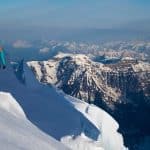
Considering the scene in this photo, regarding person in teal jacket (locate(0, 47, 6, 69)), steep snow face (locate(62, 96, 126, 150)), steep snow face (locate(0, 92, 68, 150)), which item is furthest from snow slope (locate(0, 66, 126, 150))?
steep snow face (locate(0, 92, 68, 150))

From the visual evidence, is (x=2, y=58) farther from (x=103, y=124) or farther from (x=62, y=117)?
(x=103, y=124)

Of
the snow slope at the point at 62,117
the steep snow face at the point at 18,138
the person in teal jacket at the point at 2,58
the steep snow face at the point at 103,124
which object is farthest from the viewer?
the steep snow face at the point at 103,124

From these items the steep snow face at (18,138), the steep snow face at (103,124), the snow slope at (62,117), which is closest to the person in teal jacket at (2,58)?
the snow slope at (62,117)

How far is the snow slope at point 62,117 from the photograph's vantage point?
20953mm

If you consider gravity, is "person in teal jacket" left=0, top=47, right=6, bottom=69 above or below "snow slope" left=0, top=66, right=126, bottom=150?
above

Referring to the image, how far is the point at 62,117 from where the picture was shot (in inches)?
910

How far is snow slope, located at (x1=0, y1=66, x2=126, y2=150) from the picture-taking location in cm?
2095

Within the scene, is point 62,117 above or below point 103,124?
above

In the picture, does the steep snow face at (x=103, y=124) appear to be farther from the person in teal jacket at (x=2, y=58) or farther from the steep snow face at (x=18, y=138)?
the steep snow face at (x=18, y=138)

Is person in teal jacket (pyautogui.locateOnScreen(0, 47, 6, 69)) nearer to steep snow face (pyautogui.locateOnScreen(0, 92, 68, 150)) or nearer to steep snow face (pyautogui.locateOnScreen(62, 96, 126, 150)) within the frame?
steep snow face (pyautogui.locateOnScreen(62, 96, 126, 150))

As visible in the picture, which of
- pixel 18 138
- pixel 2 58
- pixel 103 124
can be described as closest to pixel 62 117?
pixel 2 58

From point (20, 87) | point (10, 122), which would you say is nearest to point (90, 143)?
point (20, 87)

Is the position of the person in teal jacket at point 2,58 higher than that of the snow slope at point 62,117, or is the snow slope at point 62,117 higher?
the person in teal jacket at point 2,58

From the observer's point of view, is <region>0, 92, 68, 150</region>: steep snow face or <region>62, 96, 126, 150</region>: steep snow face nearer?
<region>0, 92, 68, 150</region>: steep snow face
